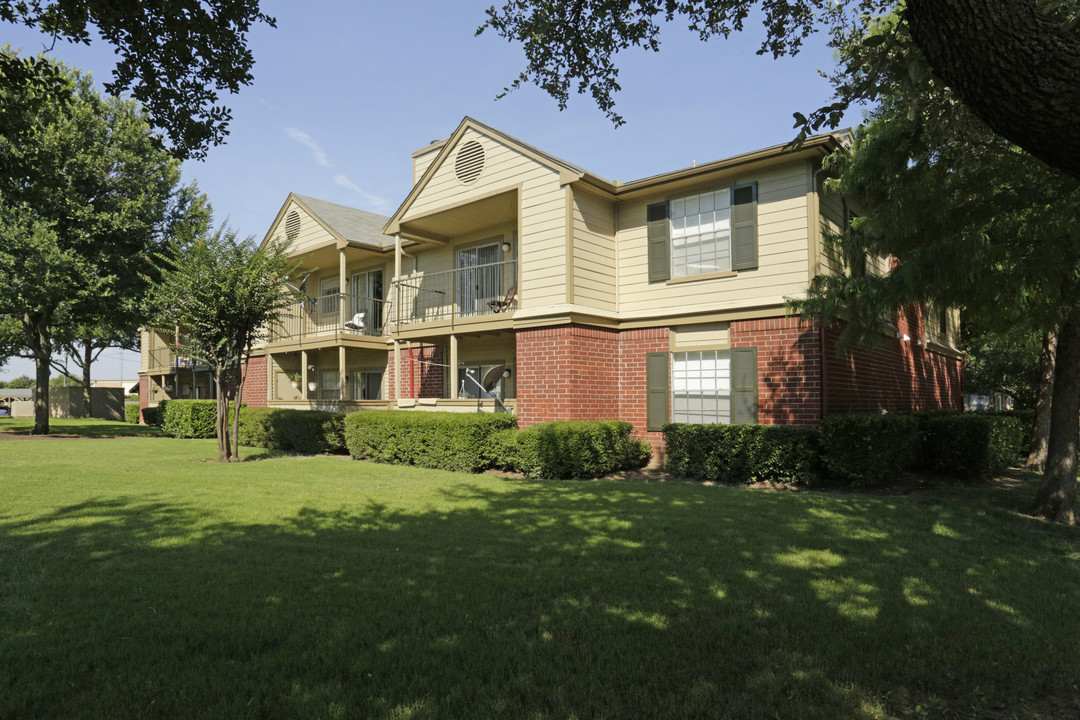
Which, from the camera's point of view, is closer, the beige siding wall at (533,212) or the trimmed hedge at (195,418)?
the beige siding wall at (533,212)

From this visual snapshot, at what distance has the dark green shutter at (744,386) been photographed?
40.8 ft

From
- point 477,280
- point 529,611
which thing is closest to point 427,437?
point 477,280

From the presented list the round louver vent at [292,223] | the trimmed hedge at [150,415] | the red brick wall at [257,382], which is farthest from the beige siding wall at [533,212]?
the trimmed hedge at [150,415]

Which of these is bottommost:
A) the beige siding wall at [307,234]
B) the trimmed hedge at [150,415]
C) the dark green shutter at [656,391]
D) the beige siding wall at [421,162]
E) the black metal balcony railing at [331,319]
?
the trimmed hedge at [150,415]

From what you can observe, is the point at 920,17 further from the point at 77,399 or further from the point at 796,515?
the point at 77,399

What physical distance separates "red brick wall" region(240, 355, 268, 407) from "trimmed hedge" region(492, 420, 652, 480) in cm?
1323

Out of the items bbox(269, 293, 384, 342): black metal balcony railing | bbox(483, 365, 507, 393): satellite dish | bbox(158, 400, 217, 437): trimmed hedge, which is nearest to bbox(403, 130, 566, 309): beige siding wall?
bbox(483, 365, 507, 393): satellite dish

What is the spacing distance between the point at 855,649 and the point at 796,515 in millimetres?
4351

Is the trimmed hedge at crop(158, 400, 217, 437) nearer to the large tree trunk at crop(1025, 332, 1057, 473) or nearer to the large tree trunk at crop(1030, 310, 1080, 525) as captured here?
the large tree trunk at crop(1030, 310, 1080, 525)

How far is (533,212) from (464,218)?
9.17ft

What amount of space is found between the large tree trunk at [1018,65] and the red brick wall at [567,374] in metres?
10.9

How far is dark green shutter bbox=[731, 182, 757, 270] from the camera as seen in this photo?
12555 mm

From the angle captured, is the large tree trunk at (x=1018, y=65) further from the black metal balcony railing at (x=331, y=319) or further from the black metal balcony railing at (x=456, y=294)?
the black metal balcony railing at (x=331, y=319)

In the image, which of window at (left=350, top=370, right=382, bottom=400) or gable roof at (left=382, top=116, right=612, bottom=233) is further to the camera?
window at (left=350, top=370, right=382, bottom=400)
